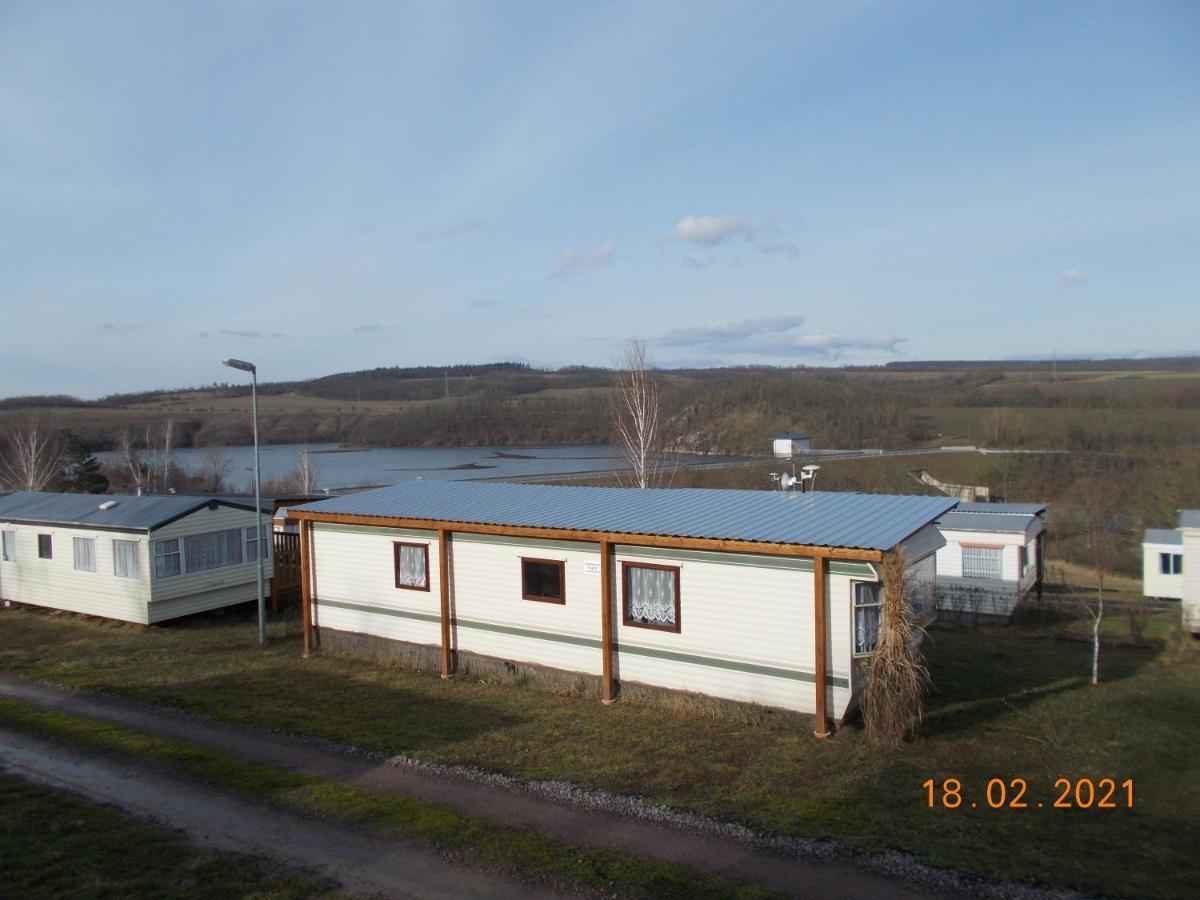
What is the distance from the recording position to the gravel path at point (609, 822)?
5770 millimetres

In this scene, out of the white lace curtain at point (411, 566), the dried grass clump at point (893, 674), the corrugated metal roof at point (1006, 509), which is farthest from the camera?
the corrugated metal roof at point (1006, 509)

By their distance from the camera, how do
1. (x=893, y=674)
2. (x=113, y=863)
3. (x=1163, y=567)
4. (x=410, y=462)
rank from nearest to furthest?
(x=113, y=863) < (x=893, y=674) < (x=1163, y=567) < (x=410, y=462)

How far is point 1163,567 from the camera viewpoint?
23.6 metres

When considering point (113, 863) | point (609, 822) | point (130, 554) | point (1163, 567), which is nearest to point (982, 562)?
point (1163, 567)

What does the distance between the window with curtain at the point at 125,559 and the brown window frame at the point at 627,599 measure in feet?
35.1

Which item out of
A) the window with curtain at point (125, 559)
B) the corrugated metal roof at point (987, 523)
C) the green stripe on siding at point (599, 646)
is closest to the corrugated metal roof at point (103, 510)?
the window with curtain at point (125, 559)

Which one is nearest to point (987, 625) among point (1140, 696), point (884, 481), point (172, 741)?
point (1140, 696)

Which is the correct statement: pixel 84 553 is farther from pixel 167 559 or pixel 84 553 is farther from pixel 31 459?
pixel 31 459

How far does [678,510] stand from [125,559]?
11546 mm

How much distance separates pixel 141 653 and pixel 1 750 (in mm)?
5204

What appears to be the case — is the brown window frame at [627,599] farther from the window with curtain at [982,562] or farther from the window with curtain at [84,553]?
the window with curtain at [982,562]

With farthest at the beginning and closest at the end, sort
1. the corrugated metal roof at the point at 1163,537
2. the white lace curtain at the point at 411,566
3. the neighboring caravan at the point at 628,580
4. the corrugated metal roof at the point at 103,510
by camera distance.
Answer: the corrugated metal roof at the point at 1163,537, the corrugated metal roof at the point at 103,510, the white lace curtain at the point at 411,566, the neighboring caravan at the point at 628,580

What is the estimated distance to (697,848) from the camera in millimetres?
6383

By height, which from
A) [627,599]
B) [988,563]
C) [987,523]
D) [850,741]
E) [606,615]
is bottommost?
[988,563]
